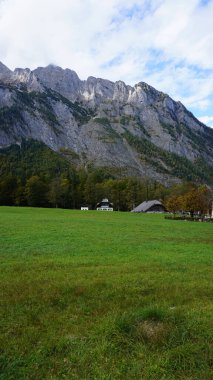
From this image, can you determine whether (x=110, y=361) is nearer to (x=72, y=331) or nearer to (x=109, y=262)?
(x=72, y=331)

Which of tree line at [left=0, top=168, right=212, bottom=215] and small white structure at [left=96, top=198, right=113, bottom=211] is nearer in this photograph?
tree line at [left=0, top=168, right=212, bottom=215]

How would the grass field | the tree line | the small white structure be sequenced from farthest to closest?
1. the small white structure
2. the tree line
3. the grass field

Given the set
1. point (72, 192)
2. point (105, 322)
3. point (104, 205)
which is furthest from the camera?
point (104, 205)

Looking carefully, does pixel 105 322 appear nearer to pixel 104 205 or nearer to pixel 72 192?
pixel 72 192

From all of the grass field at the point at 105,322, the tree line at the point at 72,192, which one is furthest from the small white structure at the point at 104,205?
the grass field at the point at 105,322

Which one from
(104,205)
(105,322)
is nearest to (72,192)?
(104,205)

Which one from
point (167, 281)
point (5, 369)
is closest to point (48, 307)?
point (5, 369)

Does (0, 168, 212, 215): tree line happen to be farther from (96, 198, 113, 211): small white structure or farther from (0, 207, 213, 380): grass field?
(0, 207, 213, 380): grass field

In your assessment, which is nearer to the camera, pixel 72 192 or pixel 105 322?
pixel 105 322

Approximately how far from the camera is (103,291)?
11453 mm

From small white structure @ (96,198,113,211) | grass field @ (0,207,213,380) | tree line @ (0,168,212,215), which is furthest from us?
small white structure @ (96,198,113,211)

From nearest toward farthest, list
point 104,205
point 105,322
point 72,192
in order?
point 105,322 < point 72,192 < point 104,205

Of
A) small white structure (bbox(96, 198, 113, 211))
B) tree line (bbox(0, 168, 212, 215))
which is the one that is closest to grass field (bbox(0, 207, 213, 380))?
tree line (bbox(0, 168, 212, 215))

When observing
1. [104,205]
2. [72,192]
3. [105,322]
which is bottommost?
[105,322]
